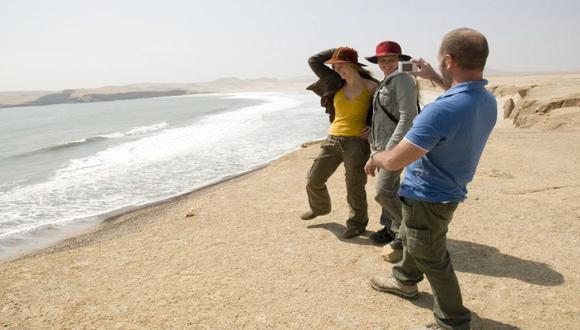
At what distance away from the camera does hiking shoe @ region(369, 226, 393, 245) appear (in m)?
4.57

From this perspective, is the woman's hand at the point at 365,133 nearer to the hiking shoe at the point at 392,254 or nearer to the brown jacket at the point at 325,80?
the brown jacket at the point at 325,80

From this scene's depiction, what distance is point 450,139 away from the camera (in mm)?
2268

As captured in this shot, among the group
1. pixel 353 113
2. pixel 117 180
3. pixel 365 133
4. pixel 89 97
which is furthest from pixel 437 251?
pixel 89 97

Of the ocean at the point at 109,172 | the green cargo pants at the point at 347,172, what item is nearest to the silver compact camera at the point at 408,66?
the green cargo pants at the point at 347,172

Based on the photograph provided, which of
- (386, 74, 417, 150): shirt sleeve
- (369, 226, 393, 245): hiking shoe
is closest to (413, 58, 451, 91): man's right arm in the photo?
(386, 74, 417, 150): shirt sleeve

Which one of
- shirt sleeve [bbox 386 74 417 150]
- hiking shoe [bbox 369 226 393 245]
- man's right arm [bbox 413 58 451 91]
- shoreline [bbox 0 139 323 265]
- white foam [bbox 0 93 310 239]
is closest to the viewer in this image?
man's right arm [bbox 413 58 451 91]

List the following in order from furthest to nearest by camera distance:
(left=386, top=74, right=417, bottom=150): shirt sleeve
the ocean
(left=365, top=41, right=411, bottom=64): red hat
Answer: the ocean
(left=365, top=41, right=411, bottom=64): red hat
(left=386, top=74, right=417, bottom=150): shirt sleeve

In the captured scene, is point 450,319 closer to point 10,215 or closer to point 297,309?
point 297,309

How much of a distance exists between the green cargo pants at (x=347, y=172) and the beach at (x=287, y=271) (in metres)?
0.30

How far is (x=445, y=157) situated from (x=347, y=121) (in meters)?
2.02

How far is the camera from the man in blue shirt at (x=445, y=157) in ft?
7.22

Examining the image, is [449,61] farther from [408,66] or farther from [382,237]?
[382,237]

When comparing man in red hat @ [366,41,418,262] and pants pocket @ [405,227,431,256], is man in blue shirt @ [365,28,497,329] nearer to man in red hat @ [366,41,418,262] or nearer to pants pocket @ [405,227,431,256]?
pants pocket @ [405,227,431,256]

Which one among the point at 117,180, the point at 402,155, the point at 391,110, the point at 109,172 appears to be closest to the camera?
the point at 402,155
